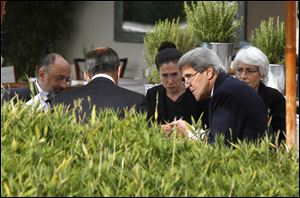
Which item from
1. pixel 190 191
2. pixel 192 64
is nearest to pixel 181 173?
pixel 190 191

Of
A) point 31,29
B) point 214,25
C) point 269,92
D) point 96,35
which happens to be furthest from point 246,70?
point 31,29

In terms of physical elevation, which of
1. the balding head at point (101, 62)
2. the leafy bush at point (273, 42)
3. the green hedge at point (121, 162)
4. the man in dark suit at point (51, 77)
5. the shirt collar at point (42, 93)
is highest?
the leafy bush at point (273, 42)

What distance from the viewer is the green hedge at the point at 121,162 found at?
7.98 feet

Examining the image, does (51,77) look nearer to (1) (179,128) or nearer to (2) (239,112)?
(2) (239,112)

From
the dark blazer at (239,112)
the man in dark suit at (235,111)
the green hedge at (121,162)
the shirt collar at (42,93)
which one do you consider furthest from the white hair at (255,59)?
the green hedge at (121,162)

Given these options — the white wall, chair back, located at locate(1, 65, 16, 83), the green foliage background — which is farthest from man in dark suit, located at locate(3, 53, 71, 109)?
the green foliage background

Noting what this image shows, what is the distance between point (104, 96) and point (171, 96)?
107cm

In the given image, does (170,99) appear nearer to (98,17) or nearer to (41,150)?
(41,150)

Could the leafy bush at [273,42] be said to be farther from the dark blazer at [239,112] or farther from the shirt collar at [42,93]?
the dark blazer at [239,112]

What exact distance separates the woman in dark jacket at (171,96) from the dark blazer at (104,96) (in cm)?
80

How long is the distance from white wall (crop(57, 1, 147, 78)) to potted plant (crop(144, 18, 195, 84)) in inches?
251

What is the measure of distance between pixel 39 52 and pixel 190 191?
11.0m

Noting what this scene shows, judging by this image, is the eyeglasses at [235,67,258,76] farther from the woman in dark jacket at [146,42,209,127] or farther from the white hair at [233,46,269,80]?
the woman in dark jacket at [146,42,209,127]

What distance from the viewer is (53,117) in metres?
3.01
